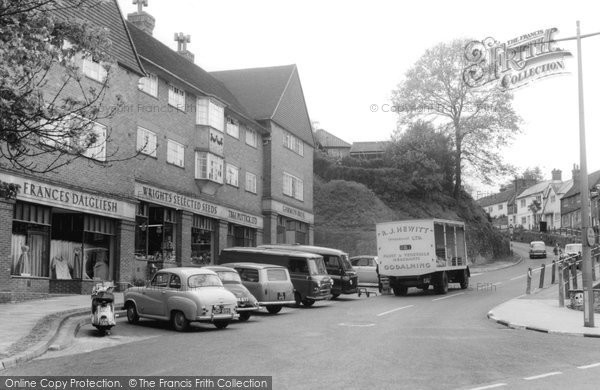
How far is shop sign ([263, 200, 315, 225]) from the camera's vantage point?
41844mm

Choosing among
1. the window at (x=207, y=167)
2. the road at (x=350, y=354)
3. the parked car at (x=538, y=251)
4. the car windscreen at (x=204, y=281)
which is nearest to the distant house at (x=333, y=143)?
the parked car at (x=538, y=251)

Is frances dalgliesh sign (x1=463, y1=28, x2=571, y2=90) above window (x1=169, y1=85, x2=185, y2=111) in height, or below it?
below

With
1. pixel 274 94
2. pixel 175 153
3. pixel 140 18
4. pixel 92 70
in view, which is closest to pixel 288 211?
pixel 274 94

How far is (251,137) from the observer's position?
134ft

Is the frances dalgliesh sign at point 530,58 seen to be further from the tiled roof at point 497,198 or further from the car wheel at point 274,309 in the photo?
the tiled roof at point 497,198

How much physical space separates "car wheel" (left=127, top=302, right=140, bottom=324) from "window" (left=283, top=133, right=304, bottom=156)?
27.3m

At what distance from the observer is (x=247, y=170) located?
3981 cm

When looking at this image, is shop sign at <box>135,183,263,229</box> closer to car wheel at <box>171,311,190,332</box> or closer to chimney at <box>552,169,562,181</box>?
car wheel at <box>171,311,190,332</box>

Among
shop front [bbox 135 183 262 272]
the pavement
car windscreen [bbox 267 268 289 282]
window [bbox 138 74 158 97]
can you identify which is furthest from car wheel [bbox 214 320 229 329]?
window [bbox 138 74 158 97]

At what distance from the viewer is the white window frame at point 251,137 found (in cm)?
4019

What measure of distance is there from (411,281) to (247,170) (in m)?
14.6

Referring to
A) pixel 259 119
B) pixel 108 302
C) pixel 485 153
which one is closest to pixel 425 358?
pixel 108 302

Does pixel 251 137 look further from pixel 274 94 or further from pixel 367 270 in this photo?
pixel 367 270

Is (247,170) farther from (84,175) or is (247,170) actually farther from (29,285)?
(29,285)
